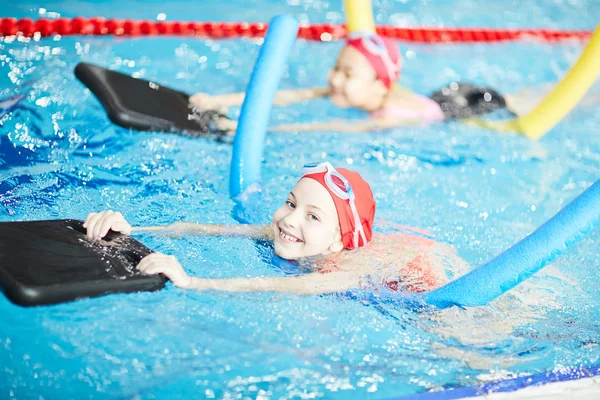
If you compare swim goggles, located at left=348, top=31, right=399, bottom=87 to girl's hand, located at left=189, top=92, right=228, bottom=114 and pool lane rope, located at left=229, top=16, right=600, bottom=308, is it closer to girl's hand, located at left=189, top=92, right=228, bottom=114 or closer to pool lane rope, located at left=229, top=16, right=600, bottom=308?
girl's hand, located at left=189, top=92, right=228, bottom=114

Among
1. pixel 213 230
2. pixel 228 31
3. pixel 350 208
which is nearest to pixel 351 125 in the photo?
pixel 228 31

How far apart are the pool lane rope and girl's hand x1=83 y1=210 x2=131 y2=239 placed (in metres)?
0.96

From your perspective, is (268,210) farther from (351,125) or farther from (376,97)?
(376,97)

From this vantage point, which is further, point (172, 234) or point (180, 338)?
point (172, 234)

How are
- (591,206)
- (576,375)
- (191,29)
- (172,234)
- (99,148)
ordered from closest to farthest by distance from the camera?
(591,206) < (576,375) < (172,234) < (99,148) < (191,29)

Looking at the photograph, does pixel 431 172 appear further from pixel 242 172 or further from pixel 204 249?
pixel 204 249

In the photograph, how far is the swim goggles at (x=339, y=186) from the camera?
11.0 feet

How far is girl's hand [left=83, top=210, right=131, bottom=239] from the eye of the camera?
10.4ft

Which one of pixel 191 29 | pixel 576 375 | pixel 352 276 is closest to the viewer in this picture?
pixel 576 375

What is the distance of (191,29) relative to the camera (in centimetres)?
→ 679

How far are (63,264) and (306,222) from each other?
100 cm

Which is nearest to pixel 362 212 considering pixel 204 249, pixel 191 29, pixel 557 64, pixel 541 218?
pixel 204 249

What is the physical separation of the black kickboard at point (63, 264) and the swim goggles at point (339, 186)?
81cm

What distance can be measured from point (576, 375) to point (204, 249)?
5.53ft
